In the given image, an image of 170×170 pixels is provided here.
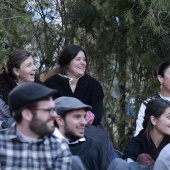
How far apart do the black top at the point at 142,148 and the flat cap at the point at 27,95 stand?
5.05 ft

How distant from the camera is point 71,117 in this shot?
364 cm

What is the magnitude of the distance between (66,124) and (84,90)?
1.28 metres

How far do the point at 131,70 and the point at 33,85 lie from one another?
423cm

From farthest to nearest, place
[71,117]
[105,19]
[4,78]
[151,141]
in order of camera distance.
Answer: [105,19], [4,78], [151,141], [71,117]

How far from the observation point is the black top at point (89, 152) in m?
3.76

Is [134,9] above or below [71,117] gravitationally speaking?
above

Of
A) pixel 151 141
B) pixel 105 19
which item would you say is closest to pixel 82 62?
pixel 151 141

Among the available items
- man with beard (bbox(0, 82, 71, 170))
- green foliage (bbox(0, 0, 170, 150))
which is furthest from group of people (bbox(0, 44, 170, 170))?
green foliage (bbox(0, 0, 170, 150))

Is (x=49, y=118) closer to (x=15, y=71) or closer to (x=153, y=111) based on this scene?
(x=153, y=111)

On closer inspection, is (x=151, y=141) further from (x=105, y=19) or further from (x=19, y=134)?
(x=105, y=19)

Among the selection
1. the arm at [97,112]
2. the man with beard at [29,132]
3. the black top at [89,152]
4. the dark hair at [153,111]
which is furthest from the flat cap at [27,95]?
the arm at [97,112]

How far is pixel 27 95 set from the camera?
2.87 metres

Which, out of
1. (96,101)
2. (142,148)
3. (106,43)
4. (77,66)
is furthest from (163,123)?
(106,43)

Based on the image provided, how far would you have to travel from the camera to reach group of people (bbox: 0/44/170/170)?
2.90m
